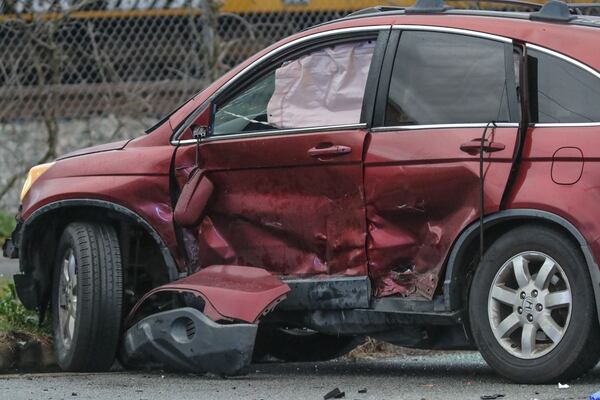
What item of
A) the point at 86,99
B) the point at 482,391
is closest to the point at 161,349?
the point at 482,391

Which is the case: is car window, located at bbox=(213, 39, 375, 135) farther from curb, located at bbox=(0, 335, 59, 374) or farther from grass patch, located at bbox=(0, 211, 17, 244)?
grass patch, located at bbox=(0, 211, 17, 244)

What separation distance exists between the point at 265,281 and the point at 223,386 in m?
0.55

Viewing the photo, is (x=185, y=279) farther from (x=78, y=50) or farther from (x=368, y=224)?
(x=78, y=50)

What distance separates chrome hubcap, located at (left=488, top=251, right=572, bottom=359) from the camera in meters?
5.88

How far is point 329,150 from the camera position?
21.3 feet

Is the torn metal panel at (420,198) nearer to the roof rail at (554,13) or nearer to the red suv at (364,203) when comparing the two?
the red suv at (364,203)

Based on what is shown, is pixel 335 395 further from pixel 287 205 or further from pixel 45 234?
pixel 45 234

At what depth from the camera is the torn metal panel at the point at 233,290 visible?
6.41 m

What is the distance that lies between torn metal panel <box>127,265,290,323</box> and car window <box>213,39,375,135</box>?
2.42 ft

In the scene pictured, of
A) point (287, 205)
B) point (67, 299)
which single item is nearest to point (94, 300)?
point (67, 299)

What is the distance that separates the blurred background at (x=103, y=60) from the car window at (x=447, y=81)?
16.7 feet

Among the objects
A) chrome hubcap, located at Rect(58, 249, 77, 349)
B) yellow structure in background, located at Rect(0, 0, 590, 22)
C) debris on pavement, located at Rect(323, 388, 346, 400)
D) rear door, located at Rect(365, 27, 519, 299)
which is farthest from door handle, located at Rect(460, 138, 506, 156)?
yellow structure in background, located at Rect(0, 0, 590, 22)

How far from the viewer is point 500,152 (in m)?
6.03

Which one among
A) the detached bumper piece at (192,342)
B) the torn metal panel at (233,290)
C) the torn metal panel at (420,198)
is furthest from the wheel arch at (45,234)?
the torn metal panel at (420,198)
